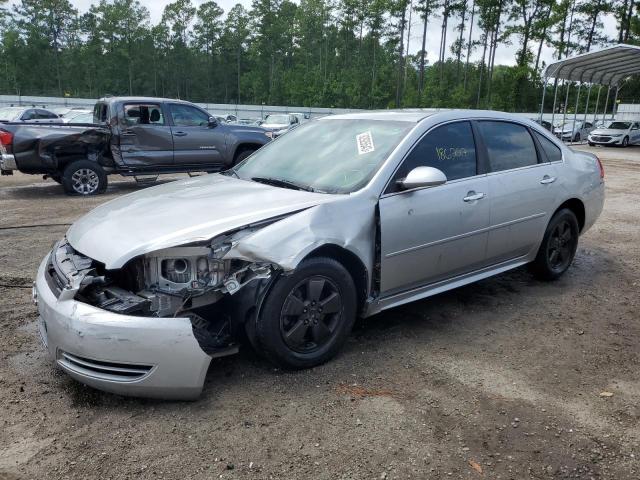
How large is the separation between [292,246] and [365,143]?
1.25 metres

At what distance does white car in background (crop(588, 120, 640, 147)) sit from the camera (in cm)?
2639

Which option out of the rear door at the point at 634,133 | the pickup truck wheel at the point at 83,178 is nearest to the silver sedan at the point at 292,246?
the pickup truck wheel at the point at 83,178

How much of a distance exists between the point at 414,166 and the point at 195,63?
276ft

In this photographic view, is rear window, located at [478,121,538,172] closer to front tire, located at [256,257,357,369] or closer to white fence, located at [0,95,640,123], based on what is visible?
front tire, located at [256,257,357,369]

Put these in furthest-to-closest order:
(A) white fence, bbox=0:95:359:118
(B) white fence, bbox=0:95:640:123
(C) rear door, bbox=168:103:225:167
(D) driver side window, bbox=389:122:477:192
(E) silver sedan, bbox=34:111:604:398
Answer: (A) white fence, bbox=0:95:359:118
(B) white fence, bbox=0:95:640:123
(C) rear door, bbox=168:103:225:167
(D) driver side window, bbox=389:122:477:192
(E) silver sedan, bbox=34:111:604:398

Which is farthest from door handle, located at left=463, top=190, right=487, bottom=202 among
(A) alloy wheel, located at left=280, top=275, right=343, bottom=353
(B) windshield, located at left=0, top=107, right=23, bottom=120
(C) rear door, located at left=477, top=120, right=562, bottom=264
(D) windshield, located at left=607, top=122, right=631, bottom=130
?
(D) windshield, located at left=607, top=122, right=631, bottom=130

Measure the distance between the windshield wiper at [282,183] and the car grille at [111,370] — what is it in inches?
61.9

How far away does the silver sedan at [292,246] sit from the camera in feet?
9.39

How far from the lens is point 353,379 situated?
3.29 meters

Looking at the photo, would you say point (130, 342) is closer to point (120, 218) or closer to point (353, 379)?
point (120, 218)

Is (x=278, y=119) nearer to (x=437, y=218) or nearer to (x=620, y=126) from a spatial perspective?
(x=620, y=126)

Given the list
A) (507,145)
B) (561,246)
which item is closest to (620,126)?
(561,246)

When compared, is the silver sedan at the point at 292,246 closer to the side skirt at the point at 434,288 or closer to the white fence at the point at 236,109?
the side skirt at the point at 434,288

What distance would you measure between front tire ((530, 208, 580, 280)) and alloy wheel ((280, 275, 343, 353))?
257cm
